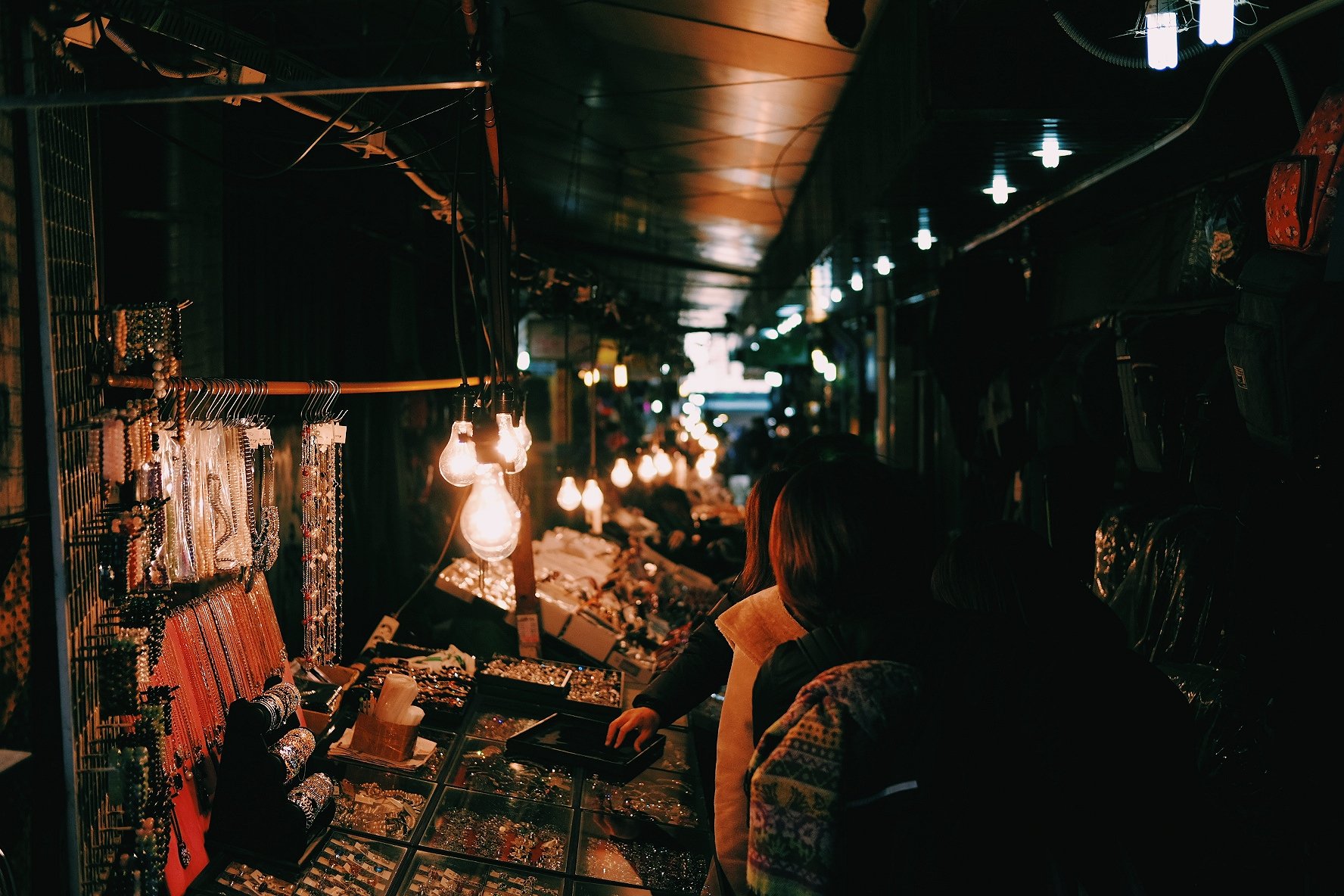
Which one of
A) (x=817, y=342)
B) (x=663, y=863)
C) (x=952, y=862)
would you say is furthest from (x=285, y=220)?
(x=817, y=342)

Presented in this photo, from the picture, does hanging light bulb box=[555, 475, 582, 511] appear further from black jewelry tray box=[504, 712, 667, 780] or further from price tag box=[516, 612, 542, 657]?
black jewelry tray box=[504, 712, 667, 780]

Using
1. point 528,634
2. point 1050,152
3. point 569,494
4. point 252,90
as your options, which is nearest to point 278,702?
point 252,90

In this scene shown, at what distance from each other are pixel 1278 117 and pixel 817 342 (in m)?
12.5

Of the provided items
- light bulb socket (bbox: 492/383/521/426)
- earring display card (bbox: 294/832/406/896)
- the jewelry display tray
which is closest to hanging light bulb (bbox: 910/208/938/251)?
light bulb socket (bbox: 492/383/521/426)

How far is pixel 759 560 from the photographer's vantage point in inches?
135

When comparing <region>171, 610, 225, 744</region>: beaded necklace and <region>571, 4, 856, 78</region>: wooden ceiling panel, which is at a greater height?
<region>571, 4, 856, 78</region>: wooden ceiling panel

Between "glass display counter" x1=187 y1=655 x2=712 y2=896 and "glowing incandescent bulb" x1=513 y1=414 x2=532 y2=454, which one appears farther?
"glowing incandescent bulb" x1=513 y1=414 x2=532 y2=454

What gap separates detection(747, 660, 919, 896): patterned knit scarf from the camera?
1825 millimetres

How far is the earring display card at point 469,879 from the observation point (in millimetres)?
2884

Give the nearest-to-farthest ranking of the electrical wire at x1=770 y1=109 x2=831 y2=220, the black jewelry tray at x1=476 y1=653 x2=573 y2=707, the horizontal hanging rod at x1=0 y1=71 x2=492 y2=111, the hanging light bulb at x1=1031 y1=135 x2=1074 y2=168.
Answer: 1. the horizontal hanging rod at x1=0 y1=71 x2=492 y2=111
2. the hanging light bulb at x1=1031 y1=135 x2=1074 y2=168
3. the black jewelry tray at x1=476 y1=653 x2=573 y2=707
4. the electrical wire at x1=770 y1=109 x2=831 y2=220

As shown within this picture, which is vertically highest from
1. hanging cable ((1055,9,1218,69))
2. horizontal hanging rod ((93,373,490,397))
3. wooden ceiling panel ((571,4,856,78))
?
wooden ceiling panel ((571,4,856,78))

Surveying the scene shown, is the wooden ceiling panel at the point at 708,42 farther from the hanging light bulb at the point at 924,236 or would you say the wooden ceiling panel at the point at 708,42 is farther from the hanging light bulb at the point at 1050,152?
the hanging light bulb at the point at 1050,152

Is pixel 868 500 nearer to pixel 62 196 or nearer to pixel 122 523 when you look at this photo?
pixel 122 523

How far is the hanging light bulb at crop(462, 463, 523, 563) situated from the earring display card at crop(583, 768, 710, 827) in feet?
3.59
